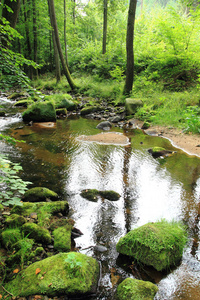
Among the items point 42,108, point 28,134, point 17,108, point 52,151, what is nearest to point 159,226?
point 52,151

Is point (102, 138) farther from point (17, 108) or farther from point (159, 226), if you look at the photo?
point (17, 108)

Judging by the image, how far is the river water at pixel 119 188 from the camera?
8.40ft

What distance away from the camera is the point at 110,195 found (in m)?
4.25

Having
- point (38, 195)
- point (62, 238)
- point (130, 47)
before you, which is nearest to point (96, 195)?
point (38, 195)

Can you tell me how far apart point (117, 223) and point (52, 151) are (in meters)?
4.01

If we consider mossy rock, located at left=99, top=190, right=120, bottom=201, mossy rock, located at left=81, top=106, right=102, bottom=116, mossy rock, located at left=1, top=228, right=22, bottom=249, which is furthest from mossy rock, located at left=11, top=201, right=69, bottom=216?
mossy rock, located at left=81, top=106, right=102, bottom=116

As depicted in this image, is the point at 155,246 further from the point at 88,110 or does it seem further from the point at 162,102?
the point at 88,110

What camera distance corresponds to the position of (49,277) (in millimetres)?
2193

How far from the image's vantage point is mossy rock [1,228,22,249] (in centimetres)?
261

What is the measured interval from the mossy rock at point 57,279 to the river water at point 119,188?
0.72 ft

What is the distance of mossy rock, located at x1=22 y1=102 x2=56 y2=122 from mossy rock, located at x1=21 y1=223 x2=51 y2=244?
822 cm

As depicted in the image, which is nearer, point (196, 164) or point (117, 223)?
point (117, 223)

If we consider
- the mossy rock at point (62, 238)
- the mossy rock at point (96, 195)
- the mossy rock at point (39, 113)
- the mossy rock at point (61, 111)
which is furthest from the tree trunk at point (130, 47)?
the mossy rock at point (62, 238)

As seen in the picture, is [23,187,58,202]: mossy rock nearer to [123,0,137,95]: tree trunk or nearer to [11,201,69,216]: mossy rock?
A: [11,201,69,216]: mossy rock
